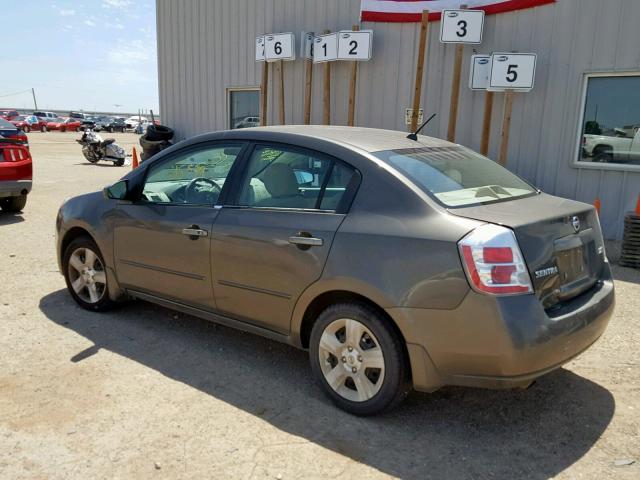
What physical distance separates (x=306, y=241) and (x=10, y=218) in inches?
295

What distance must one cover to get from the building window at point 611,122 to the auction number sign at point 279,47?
5193mm

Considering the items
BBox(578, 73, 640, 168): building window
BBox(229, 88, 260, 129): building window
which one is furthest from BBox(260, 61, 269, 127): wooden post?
BBox(578, 73, 640, 168): building window

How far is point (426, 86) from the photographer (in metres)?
9.23

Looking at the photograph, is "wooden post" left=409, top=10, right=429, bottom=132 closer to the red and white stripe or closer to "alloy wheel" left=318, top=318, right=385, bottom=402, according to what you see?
the red and white stripe

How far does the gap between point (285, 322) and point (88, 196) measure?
7.86ft

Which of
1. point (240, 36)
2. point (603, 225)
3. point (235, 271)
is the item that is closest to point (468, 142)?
point (603, 225)

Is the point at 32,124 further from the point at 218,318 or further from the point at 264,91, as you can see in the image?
the point at 218,318

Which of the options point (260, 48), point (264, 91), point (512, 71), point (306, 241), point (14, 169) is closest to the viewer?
point (306, 241)

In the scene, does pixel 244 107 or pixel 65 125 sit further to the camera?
pixel 65 125

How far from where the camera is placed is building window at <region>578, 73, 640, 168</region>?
7.49 meters

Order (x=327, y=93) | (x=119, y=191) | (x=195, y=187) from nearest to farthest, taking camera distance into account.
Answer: (x=195, y=187)
(x=119, y=191)
(x=327, y=93)

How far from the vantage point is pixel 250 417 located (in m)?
3.18

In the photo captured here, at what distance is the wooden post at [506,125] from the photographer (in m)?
8.09

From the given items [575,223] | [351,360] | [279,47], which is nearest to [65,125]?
[279,47]
